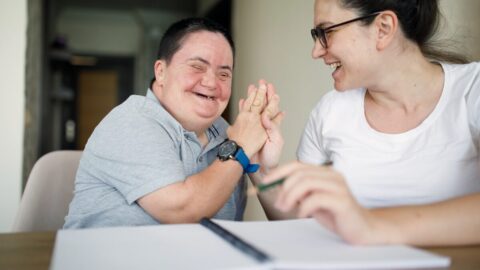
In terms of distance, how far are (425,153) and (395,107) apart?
7.4 inches

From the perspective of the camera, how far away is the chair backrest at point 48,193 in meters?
1.38

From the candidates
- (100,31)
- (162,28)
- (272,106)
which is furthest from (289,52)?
(100,31)

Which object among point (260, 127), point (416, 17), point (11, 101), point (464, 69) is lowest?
point (11, 101)

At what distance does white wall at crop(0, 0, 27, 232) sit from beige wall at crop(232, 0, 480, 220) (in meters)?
1.50

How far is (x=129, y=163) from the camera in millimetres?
1136

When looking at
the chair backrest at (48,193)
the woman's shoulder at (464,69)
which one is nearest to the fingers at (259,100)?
the woman's shoulder at (464,69)

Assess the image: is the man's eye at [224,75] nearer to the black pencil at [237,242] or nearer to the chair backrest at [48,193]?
the chair backrest at [48,193]

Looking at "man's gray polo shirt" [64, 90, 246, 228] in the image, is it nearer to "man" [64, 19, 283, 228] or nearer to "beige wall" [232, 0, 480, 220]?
"man" [64, 19, 283, 228]

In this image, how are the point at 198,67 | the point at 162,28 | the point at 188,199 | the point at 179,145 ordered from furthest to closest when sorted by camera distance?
1. the point at 162,28
2. the point at 198,67
3. the point at 179,145
4. the point at 188,199

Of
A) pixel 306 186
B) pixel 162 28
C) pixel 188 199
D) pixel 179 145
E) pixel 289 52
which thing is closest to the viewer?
pixel 306 186

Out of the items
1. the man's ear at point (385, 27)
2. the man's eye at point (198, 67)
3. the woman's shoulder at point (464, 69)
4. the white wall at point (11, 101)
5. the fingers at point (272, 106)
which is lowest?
the white wall at point (11, 101)

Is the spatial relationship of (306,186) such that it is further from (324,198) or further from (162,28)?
(162,28)

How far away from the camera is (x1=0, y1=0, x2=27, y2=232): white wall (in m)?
2.76

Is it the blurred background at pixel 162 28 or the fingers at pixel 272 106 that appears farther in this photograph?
the blurred background at pixel 162 28
